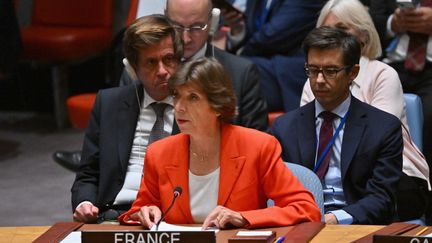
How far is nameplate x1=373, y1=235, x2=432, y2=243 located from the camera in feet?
9.28

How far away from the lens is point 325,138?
13.5 feet

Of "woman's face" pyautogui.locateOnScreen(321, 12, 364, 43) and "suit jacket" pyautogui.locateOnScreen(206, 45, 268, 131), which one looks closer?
"suit jacket" pyautogui.locateOnScreen(206, 45, 268, 131)

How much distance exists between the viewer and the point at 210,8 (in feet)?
15.0

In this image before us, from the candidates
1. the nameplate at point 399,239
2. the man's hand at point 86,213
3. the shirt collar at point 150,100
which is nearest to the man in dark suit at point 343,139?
the shirt collar at point 150,100

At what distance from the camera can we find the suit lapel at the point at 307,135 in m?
4.10

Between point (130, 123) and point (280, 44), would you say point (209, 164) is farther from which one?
point (280, 44)

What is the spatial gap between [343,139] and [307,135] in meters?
0.16

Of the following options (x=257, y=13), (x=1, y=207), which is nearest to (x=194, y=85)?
(x=257, y=13)

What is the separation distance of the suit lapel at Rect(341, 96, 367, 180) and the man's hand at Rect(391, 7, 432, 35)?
1.31 m

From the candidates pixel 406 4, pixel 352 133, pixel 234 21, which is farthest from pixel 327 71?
pixel 234 21

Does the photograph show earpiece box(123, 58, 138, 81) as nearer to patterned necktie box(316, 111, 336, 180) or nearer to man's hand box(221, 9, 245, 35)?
patterned necktie box(316, 111, 336, 180)

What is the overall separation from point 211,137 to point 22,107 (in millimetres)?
5162

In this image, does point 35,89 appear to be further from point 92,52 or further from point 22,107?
point 92,52

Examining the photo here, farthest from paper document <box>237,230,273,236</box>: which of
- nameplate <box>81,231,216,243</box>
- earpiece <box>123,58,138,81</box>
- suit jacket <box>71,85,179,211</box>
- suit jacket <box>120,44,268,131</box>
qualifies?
suit jacket <box>120,44,268,131</box>
